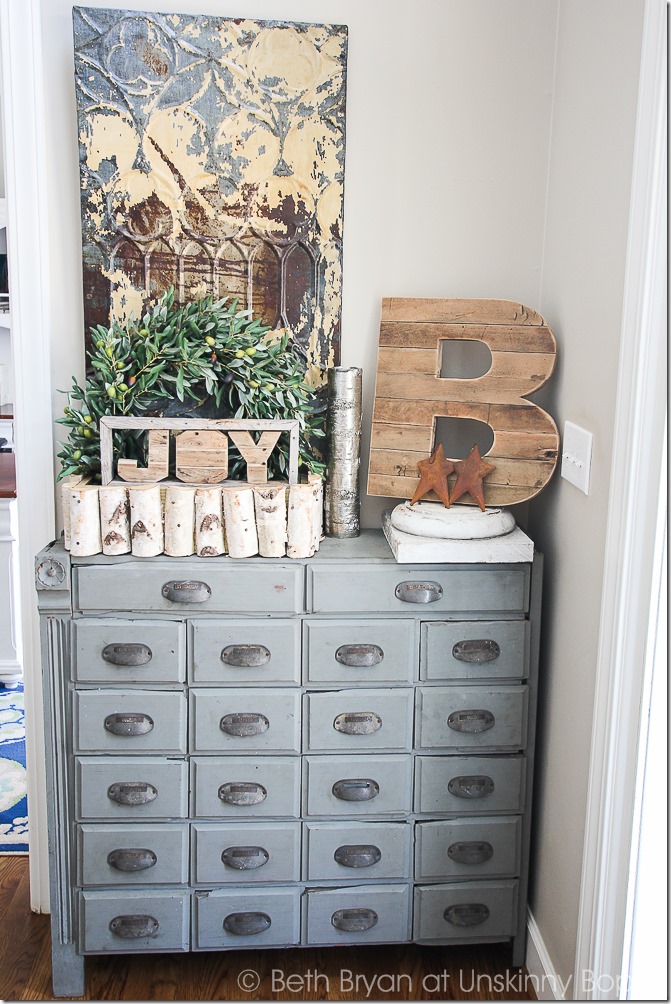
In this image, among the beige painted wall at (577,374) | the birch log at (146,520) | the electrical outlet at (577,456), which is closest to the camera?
the beige painted wall at (577,374)

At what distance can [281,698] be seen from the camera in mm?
2150

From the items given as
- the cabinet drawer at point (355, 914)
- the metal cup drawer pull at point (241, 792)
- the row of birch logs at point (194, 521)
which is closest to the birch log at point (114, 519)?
the row of birch logs at point (194, 521)

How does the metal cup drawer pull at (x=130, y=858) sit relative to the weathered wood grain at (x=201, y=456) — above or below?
below

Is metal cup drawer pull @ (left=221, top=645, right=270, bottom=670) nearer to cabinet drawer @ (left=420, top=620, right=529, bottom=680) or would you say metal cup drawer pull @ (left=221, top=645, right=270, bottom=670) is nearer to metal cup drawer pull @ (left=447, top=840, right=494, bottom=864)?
cabinet drawer @ (left=420, top=620, right=529, bottom=680)

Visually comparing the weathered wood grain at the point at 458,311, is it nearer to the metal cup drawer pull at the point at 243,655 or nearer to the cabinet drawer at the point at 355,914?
the metal cup drawer pull at the point at 243,655

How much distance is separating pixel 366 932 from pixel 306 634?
73 centimetres

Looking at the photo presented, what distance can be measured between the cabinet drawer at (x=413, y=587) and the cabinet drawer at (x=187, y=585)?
8cm

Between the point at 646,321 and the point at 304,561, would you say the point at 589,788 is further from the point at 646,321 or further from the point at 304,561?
the point at 646,321

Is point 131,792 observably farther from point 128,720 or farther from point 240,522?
point 240,522

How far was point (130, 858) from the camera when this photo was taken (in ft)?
7.16

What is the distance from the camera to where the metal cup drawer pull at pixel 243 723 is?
7.05 ft

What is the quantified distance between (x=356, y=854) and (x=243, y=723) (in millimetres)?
408

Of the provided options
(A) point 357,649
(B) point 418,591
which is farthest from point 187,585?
(B) point 418,591

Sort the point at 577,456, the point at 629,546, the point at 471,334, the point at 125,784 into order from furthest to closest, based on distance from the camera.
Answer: the point at 471,334 < the point at 125,784 < the point at 577,456 < the point at 629,546
